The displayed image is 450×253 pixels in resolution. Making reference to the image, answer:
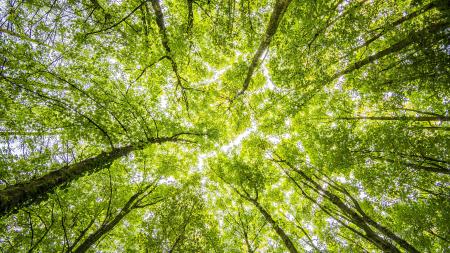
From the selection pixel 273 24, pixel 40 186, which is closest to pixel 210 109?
pixel 273 24

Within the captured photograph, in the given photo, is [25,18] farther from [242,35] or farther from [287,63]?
[287,63]

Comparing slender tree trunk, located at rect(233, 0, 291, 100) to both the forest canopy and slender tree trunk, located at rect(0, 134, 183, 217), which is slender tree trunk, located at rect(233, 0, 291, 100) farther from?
slender tree trunk, located at rect(0, 134, 183, 217)

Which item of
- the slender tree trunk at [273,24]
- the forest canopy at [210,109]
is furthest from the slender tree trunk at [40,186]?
the slender tree trunk at [273,24]

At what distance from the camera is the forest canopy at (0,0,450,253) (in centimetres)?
579

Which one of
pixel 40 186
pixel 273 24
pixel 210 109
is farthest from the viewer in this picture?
pixel 210 109

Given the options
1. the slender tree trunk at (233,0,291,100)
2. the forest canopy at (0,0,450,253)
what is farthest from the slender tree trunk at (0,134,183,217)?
the slender tree trunk at (233,0,291,100)

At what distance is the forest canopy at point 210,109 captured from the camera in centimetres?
579

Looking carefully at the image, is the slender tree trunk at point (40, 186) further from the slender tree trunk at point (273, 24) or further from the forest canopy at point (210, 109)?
the slender tree trunk at point (273, 24)

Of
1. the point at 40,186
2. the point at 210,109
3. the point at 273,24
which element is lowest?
the point at 40,186

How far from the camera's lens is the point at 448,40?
4082 millimetres

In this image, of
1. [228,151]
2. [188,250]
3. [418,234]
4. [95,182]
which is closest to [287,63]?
[228,151]

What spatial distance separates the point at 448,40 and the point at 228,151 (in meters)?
10.3

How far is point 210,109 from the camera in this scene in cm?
1111

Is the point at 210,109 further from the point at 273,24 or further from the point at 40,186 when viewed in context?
the point at 40,186
